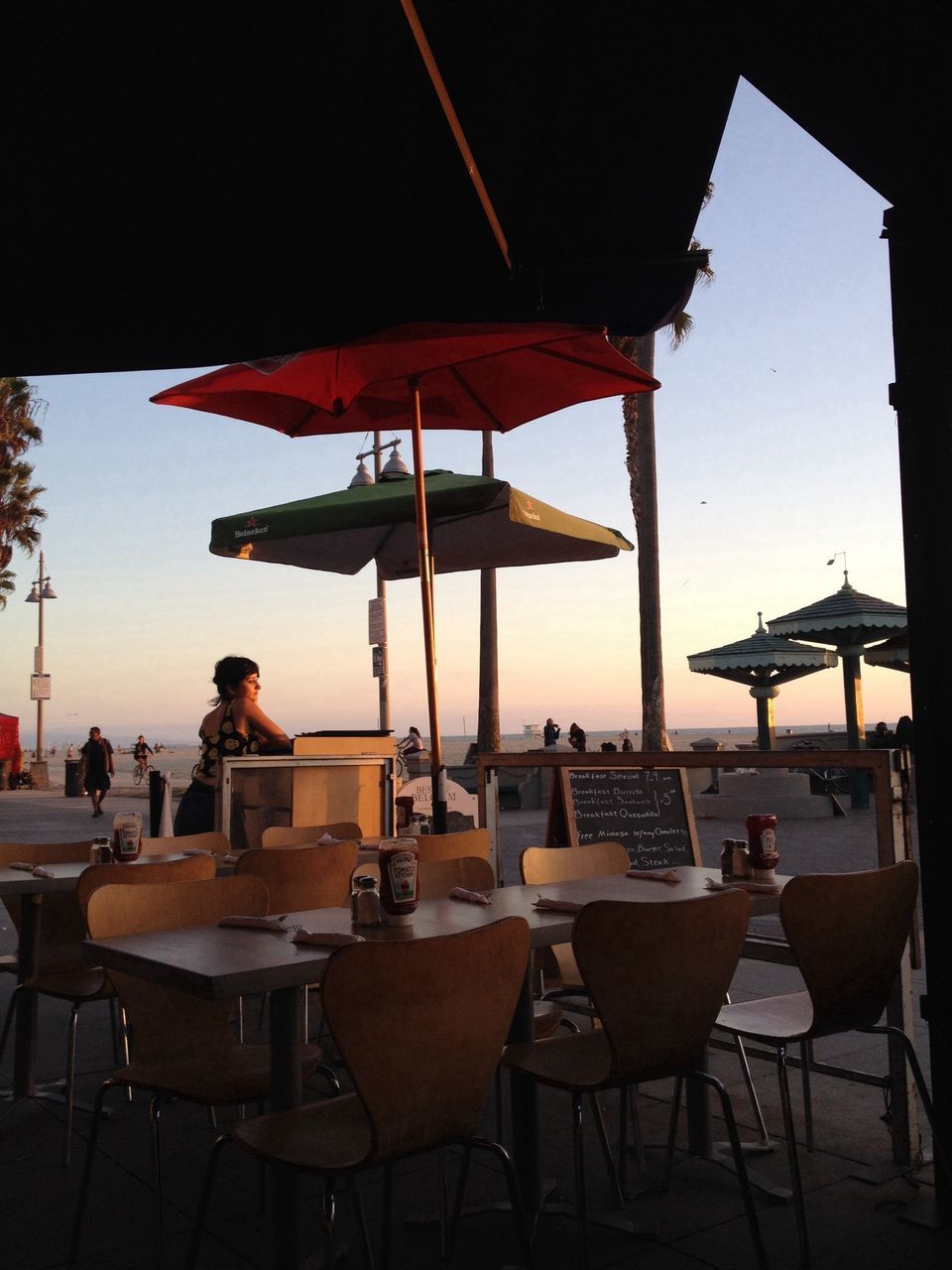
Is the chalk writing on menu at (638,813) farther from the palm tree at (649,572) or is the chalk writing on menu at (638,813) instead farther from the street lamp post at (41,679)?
the street lamp post at (41,679)

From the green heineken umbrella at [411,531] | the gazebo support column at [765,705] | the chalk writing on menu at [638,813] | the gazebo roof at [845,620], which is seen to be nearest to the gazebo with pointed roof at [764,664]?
the gazebo support column at [765,705]

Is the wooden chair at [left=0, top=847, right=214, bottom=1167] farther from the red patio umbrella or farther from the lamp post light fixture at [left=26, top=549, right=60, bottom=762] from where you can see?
the lamp post light fixture at [left=26, top=549, right=60, bottom=762]

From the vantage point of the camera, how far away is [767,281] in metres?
6.91

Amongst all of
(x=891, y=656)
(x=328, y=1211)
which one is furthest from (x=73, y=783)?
(x=328, y=1211)

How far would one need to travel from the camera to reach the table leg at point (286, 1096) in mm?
2402

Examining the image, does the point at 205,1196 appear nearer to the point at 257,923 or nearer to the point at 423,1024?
the point at 423,1024

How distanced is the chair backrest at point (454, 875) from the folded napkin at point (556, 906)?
2.09 ft

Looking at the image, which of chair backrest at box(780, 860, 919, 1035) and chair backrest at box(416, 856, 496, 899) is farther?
chair backrest at box(416, 856, 496, 899)

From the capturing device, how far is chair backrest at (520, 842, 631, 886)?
408 cm

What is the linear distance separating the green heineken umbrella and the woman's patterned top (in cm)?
126

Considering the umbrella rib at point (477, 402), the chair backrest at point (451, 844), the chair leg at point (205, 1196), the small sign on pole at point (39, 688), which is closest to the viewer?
the chair leg at point (205, 1196)

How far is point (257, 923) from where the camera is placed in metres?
2.93

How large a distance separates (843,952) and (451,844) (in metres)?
1.73

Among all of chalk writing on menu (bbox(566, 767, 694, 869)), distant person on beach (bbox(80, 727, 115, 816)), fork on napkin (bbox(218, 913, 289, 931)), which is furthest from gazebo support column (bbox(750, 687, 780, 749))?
fork on napkin (bbox(218, 913, 289, 931))
